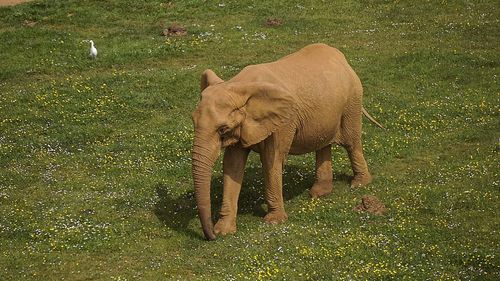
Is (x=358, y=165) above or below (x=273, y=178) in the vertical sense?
below

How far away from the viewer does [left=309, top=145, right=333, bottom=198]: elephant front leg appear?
18703mm

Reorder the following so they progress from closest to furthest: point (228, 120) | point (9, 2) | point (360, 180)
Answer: point (228, 120), point (360, 180), point (9, 2)

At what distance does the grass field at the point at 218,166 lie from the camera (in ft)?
49.5

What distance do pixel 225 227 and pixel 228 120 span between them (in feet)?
8.68

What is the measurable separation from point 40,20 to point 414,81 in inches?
741

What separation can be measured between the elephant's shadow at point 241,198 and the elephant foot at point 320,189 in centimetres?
53

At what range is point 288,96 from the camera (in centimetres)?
1598

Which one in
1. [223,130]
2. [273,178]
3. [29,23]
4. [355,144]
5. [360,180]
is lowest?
[360,180]

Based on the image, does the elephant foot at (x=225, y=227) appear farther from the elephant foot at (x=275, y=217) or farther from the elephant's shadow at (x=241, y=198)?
the elephant foot at (x=275, y=217)

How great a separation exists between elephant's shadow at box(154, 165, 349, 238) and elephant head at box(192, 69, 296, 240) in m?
1.76

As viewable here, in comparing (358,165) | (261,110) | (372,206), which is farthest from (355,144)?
(261,110)

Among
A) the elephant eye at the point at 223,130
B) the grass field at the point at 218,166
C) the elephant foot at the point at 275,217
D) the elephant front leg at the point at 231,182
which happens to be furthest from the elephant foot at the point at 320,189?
the elephant eye at the point at 223,130

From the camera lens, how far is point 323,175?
18.8m

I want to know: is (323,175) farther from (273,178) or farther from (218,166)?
(218,166)
